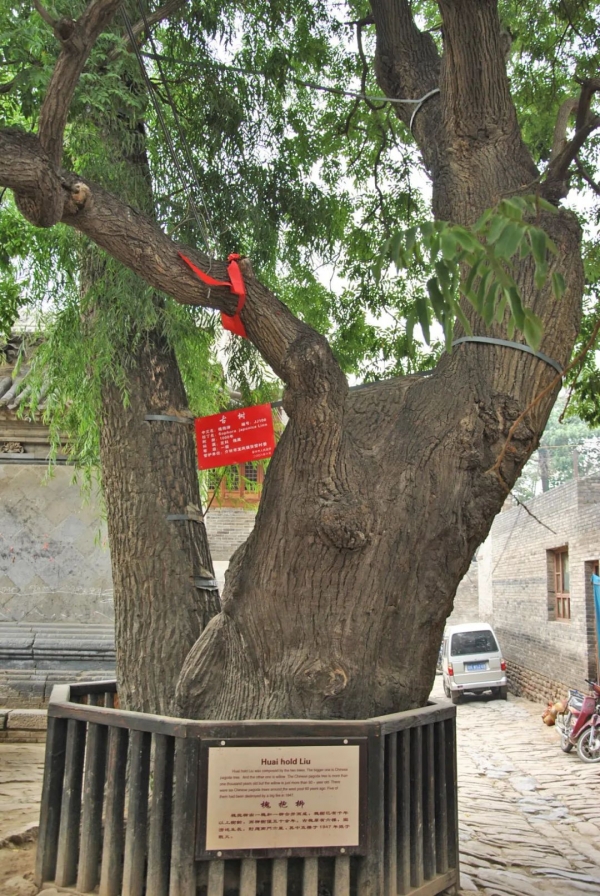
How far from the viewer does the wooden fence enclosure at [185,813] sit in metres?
3.95

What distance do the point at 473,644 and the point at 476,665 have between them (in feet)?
1.55

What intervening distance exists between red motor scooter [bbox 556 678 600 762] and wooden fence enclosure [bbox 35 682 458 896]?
317 inches

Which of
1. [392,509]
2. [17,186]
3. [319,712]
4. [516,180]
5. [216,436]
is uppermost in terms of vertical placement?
[516,180]

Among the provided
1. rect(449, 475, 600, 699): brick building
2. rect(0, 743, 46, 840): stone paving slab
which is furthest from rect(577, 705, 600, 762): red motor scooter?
rect(0, 743, 46, 840): stone paving slab

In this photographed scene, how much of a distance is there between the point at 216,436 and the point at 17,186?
1.94 m

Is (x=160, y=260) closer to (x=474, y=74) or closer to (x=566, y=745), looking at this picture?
(x=474, y=74)

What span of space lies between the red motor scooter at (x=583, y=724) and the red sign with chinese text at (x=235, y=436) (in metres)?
8.90

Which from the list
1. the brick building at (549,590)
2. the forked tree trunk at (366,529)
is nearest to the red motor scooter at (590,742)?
the brick building at (549,590)

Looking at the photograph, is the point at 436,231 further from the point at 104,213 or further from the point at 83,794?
the point at 83,794

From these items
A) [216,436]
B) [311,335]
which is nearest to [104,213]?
[311,335]

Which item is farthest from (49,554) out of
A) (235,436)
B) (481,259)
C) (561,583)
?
(561,583)

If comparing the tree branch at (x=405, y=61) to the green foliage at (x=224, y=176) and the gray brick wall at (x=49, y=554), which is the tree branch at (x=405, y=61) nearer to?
the green foliage at (x=224, y=176)

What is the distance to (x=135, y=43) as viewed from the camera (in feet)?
17.8

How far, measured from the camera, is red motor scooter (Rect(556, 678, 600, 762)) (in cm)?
1191
